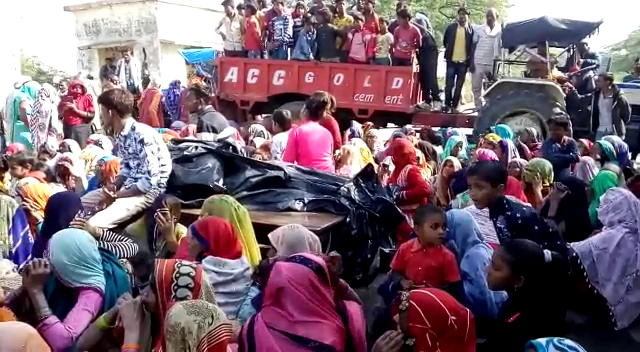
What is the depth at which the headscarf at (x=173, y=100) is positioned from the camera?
43.1 ft

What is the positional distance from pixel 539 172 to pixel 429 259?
89.8 inches

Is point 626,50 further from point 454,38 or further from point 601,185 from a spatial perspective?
point 601,185

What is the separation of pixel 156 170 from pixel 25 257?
39.2 inches

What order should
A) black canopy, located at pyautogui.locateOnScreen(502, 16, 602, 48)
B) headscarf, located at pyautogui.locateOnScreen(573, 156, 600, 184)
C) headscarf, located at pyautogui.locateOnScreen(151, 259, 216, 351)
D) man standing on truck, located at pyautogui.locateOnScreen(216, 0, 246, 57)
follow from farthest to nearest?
1. man standing on truck, located at pyautogui.locateOnScreen(216, 0, 246, 57)
2. black canopy, located at pyautogui.locateOnScreen(502, 16, 602, 48)
3. headscarf, located at pyautogui.locateOnScreen(573, 156, 600, 184)
4. headscarf, located at pyautogui.locateOnScreen(151, 259, 216, 351)

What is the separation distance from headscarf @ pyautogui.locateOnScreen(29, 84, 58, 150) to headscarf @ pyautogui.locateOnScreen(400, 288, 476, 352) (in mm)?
7895

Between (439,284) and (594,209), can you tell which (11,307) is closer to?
(439,284)

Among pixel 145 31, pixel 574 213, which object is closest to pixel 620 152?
pixel 574 213

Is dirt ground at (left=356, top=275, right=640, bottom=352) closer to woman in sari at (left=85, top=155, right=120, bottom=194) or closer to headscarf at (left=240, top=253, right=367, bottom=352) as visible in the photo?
headscarf at (left=240, top=253, right=367, bottom=352)

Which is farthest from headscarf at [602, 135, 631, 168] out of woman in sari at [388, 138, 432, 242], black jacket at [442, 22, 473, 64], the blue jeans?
the blue jeans

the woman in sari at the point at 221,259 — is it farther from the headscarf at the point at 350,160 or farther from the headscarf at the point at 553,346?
the headscarf at the point at 350,160

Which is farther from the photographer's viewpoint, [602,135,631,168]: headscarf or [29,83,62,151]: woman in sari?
[29,83,62,151]: woman in sari

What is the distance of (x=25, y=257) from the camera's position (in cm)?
496

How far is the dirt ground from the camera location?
4.77m

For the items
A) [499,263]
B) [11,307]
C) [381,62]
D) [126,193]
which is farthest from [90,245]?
[381,62]
